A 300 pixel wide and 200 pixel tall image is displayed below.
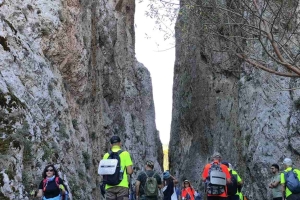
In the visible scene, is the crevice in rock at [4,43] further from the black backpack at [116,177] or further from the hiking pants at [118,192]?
the hiking pants at [118,192]

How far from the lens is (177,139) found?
37.1 metres

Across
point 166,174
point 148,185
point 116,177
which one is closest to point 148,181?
point 148,185

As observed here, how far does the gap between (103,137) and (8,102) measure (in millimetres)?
12787

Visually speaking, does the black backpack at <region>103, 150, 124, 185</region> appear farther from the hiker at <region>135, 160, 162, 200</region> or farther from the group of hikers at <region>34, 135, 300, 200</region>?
the hiker at <region>135, 160, 162, 200</region>

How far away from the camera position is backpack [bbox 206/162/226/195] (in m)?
11.3

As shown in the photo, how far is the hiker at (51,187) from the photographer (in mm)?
9367

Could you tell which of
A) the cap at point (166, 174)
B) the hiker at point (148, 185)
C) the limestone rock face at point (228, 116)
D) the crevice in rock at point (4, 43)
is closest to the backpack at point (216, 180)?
the hiker at point (148, 185)

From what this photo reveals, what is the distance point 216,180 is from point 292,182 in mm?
1748

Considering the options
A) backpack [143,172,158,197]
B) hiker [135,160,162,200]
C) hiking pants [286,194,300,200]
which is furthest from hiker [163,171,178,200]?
hiking pants [286,194,300,200]

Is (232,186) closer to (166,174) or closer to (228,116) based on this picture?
(166,174)

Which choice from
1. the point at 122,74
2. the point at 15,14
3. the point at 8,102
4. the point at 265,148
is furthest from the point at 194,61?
the point at 8,102

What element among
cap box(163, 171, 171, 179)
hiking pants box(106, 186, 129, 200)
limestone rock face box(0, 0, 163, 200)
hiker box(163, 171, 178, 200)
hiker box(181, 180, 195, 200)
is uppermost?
limestone rock face box(0, 0, 163, 200)

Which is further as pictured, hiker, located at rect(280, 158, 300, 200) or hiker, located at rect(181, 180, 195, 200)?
hiker, located at rect(181, 180, 195, 200)

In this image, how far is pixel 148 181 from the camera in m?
11.5
